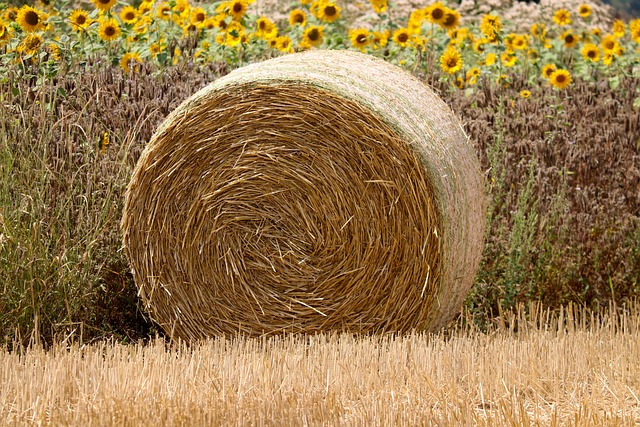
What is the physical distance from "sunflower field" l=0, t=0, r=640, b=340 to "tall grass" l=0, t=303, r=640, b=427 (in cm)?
71

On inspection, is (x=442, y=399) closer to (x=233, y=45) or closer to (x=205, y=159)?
(x=205, y=159)

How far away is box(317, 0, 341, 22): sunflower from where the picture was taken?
26.2 feet

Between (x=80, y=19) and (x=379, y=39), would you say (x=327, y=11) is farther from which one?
(x=80, y=19)

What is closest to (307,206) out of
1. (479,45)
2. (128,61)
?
(128,61)

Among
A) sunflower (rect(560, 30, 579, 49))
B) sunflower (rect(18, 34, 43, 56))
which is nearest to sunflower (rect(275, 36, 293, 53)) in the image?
sunflower (rect(18, 34, 43, 56))

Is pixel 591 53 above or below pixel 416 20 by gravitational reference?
below

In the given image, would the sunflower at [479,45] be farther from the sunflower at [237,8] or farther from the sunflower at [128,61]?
the sunflower at [128,61]

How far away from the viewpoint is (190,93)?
243 inches

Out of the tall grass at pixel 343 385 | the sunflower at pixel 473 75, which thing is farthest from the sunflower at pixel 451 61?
the tall grass at pixel 343 385

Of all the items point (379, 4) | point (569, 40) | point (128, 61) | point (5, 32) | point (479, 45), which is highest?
point (379, 4)

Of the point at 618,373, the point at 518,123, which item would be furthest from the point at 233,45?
the point at 618,373

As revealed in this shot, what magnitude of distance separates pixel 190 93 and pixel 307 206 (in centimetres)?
156

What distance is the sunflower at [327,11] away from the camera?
8.00m

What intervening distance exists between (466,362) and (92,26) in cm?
487
